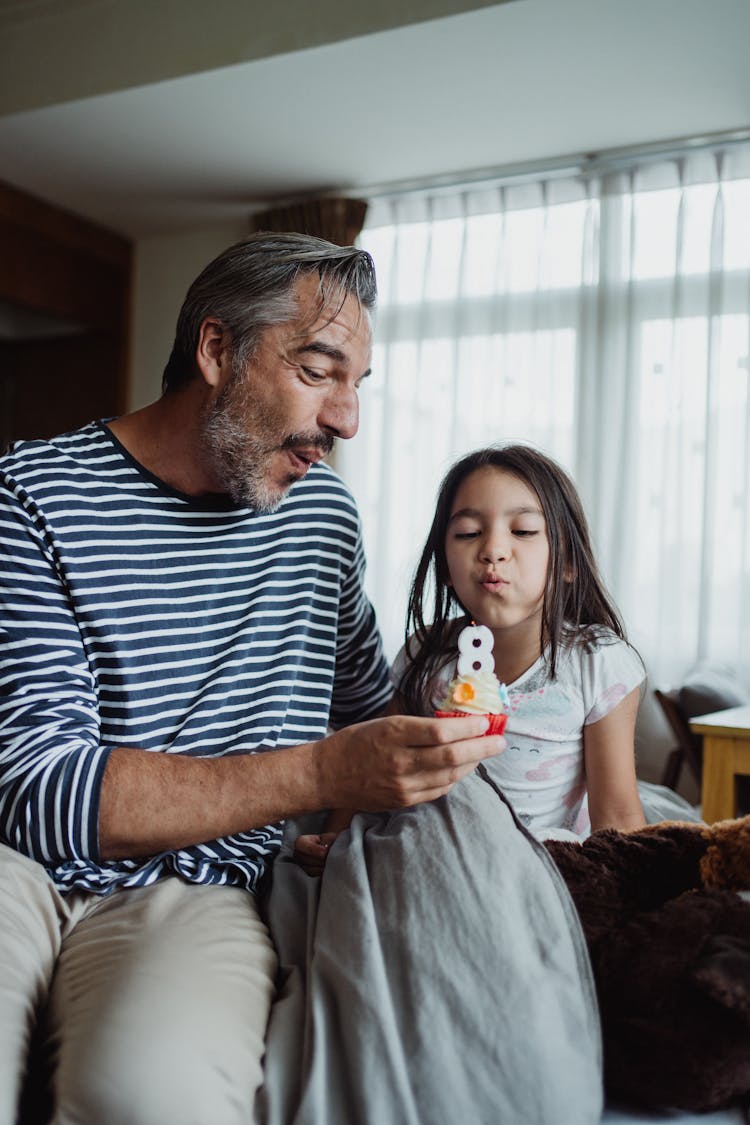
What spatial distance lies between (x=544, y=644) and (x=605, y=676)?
11 centimetres

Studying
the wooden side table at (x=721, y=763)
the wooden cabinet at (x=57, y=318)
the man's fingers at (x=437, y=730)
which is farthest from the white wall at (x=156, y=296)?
the man's fingers at (x=437, y=730)

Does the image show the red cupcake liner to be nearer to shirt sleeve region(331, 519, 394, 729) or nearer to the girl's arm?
the girl's arm

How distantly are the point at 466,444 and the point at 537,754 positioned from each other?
3.10m

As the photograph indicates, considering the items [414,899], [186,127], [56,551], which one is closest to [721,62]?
[186,127]

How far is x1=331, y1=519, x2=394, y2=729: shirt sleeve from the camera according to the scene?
170cm

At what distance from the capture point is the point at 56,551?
134 cm

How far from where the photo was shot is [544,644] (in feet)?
5.22

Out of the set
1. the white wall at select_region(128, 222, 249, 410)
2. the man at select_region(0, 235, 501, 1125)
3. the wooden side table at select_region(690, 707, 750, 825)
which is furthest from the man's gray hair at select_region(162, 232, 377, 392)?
the white wall at select_region(128, 222, 249, 410)

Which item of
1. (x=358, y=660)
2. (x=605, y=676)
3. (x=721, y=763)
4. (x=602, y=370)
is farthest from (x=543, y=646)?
(x=602, y=370)

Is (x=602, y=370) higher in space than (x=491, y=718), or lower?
higher

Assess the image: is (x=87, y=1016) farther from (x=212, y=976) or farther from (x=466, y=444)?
(x=466, y=444)

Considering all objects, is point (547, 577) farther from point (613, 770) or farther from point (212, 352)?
point (212, 352)

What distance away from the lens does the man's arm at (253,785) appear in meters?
1.12

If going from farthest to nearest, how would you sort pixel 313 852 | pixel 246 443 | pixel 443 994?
pixel 246 443, pixel 313 852, pixel 443 994
